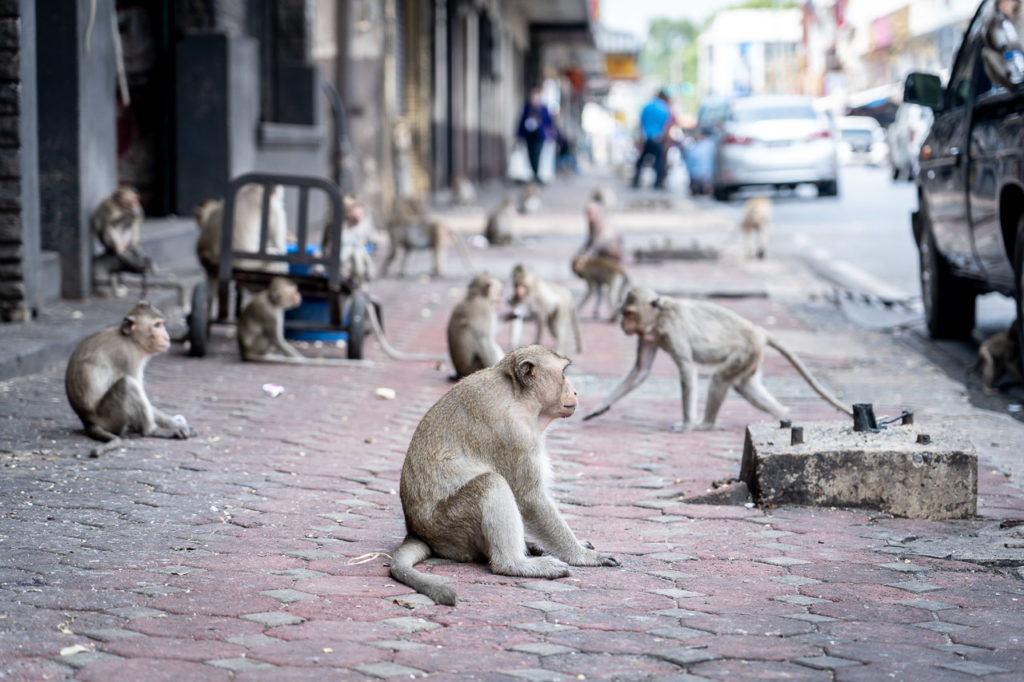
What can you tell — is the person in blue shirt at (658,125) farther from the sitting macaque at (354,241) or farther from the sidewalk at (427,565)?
the sidewalk at (427,565)

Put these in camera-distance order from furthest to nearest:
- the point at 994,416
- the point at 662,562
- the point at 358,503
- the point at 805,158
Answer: the point at 805,158 → the point at 994,416 → the point at 358,503 → the point at 662,562

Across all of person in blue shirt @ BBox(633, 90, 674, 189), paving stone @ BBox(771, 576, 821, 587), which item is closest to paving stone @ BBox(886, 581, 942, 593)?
paving stone @ BBox(771, 576, 821, 587)

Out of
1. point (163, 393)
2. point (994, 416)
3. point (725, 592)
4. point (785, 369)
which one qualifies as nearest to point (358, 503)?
point (725, 592)

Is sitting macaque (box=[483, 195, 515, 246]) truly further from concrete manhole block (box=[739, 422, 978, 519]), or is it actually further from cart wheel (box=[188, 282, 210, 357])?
concrete manhole block (box=[739, 422, 978, 519])

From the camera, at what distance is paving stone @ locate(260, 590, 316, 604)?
4.25 metres

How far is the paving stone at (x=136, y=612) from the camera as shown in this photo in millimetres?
4051

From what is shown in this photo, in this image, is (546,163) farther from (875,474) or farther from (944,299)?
(875,474)

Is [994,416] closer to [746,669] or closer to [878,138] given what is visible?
[746,669]

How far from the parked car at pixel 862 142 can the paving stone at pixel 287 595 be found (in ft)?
146

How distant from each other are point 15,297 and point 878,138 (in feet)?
141

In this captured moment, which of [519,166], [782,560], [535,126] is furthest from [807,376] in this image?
[519,166]

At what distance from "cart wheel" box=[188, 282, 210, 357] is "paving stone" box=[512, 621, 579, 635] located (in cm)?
557

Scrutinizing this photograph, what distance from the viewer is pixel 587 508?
220 inches

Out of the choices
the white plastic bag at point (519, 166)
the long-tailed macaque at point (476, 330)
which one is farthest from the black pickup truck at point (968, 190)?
the white plastic bag at point (519, 166)
